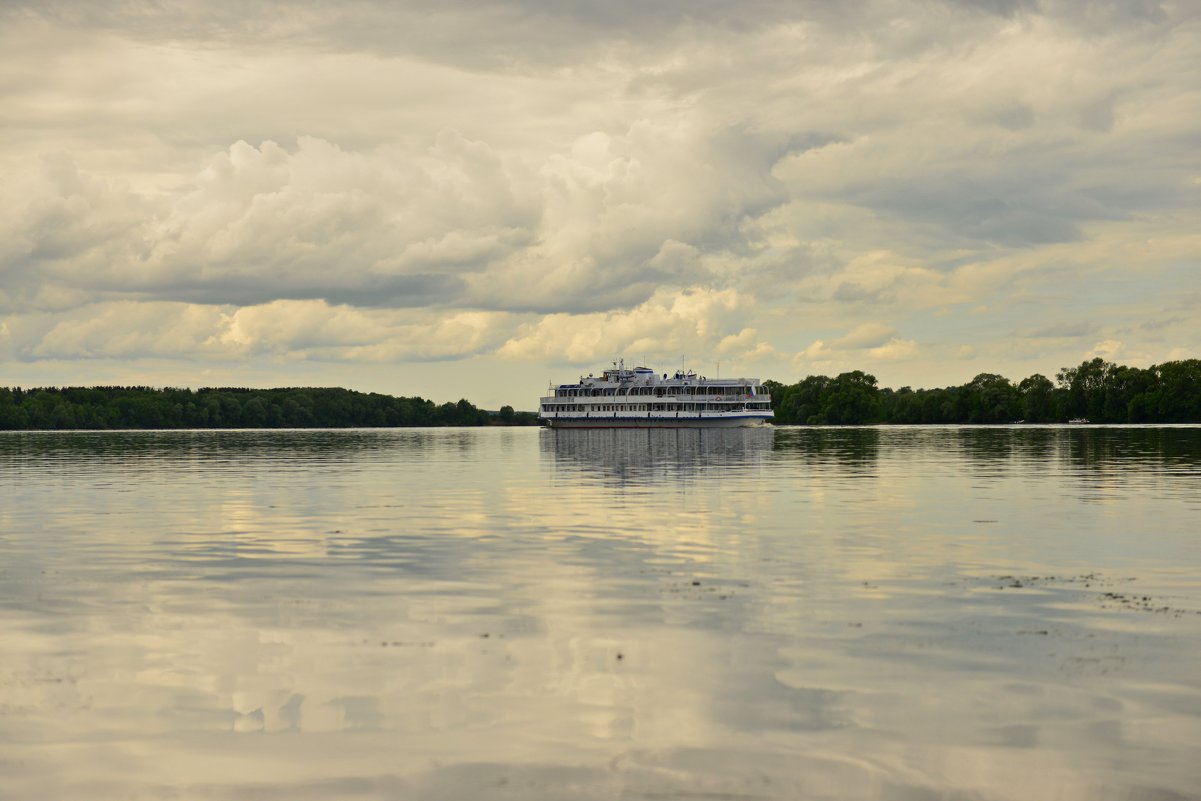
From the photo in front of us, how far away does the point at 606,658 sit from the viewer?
16719mm

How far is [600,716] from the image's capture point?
1361 cm

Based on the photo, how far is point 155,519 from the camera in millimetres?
39188

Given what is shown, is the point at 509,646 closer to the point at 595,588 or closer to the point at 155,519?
the point at 595,588

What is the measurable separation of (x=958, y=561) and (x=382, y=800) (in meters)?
19.2

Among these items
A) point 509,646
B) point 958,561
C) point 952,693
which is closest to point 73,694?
point 509,646

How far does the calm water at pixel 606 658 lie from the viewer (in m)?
11.7

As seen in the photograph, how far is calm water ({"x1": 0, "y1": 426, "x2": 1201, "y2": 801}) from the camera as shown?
11.7 m

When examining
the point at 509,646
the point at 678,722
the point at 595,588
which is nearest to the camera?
the point at 678,722

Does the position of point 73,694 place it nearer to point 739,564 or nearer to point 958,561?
point 739,564

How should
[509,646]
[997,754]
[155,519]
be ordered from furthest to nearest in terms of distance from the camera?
[155,519]
[509,646]
[997,754]

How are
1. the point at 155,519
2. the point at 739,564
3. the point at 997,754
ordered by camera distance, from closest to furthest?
the point at 997,754 < the point at 739,564 < the point at 155,519

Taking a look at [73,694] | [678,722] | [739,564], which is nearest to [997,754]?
[678,722]

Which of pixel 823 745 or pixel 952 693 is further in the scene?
pixel 952 693

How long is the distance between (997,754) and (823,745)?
1.78 m
